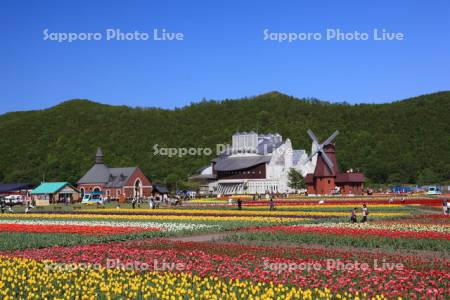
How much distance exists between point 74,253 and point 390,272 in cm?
884

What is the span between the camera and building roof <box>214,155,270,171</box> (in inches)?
3492

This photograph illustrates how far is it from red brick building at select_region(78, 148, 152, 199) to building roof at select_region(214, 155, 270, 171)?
1571 centimetres

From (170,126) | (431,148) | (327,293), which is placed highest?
(170,126)

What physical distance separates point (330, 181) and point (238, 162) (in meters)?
23.6

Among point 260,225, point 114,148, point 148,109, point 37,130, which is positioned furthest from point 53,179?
point 260,225

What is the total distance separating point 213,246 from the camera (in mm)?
17906

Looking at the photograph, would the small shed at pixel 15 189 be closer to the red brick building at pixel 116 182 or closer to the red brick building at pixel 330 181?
the red brick building at pixel 116 182

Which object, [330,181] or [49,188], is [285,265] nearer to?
[330,181]

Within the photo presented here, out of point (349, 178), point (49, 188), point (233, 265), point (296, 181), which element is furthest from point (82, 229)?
point (296, 181)

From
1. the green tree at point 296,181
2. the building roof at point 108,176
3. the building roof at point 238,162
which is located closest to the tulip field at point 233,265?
the building roof at point 108,176

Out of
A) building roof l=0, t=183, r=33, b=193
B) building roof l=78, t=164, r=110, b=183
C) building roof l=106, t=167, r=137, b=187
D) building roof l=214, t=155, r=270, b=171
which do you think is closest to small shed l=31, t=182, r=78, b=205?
building roof l=0, t=183, r=33, b=193

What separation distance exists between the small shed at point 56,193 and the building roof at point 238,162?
2756cm

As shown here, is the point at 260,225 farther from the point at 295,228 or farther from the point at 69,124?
the point at 69,124

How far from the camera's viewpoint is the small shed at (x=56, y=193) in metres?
68.6
